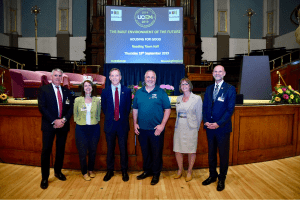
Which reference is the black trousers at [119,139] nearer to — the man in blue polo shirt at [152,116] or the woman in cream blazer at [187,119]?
the man in blue polo shirt at [152,116]

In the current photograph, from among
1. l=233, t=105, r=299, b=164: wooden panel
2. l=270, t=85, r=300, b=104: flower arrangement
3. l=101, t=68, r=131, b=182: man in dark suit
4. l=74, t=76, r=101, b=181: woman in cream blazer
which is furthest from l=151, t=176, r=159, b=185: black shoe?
l=270, t=85, r=300, b=104: flower arrangement

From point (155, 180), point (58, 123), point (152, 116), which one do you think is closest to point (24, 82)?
point (58, 123)

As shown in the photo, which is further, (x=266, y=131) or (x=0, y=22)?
(x=0, y=22)

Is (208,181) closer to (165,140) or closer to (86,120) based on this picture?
(165,140)

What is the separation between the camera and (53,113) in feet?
7.75

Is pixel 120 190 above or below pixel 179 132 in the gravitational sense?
below

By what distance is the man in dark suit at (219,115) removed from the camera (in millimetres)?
2273

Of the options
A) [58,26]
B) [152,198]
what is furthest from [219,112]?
[58,26]

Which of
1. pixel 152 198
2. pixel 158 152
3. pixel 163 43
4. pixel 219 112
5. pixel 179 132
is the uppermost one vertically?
pixel 163 43

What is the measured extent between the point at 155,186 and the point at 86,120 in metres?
1.14

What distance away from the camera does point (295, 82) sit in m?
7.85

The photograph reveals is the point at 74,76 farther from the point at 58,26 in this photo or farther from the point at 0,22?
the point at 0,22

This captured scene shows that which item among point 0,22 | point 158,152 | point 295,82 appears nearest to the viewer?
point 158,152

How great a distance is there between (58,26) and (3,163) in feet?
36.2
